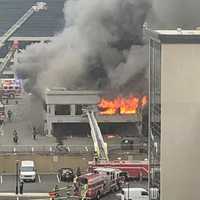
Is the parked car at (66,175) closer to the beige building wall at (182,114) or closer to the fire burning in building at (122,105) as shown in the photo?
the fire burning in building at (122,105)

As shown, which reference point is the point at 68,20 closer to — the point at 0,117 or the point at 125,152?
the point at 0,117

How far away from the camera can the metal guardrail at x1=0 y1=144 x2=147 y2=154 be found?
33.4 meters

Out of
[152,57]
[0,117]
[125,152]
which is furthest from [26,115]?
[152,57]

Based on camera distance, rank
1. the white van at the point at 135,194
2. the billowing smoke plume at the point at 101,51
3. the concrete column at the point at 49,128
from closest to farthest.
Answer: the white van at the point at 135,194
the concrete column at the point at 49,128
the billowing smoke plume at the point at 101,51

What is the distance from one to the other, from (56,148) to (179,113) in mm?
16381

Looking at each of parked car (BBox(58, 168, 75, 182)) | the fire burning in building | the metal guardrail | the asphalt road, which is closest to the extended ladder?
the metal guardrail

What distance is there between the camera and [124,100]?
133ft

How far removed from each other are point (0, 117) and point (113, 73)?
23.8 ft

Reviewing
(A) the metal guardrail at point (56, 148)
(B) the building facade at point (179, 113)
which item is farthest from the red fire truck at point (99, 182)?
(B) the building facade at point (179, 113)

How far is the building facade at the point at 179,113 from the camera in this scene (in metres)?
18.5

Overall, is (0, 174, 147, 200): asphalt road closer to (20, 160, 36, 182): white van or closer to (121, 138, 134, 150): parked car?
(20, 160, 36, 182): white van

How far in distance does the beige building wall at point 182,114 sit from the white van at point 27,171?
11035 mm

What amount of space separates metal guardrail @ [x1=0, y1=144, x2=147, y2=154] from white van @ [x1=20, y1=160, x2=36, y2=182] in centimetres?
305

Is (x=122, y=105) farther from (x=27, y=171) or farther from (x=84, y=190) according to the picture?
(x=84, y=190)
